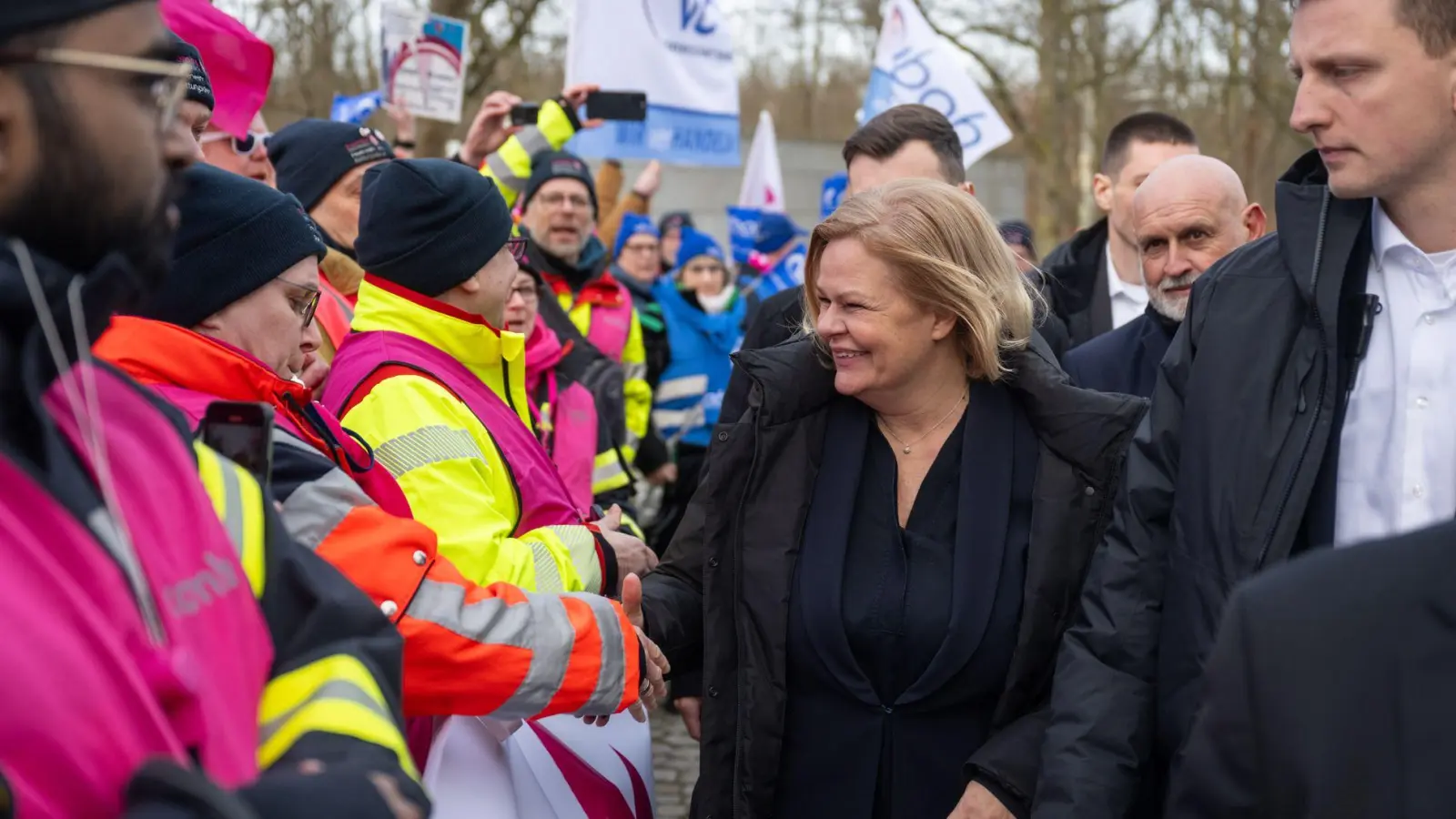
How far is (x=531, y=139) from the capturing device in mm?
5641

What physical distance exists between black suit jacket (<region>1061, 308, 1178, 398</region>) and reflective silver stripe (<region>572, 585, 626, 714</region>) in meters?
2.02

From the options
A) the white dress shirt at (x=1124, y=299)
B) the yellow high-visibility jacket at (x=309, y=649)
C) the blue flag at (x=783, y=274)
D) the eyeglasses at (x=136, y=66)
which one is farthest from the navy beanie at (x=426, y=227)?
the blue flag at (x=783, y=274)

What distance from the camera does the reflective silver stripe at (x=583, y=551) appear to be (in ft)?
10.0

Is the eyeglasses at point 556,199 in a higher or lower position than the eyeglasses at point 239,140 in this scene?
higher

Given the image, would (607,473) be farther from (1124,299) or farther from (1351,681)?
(1351,681)

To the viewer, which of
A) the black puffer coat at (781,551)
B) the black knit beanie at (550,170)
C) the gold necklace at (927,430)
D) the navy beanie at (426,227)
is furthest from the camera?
the black knit beanie at (550,170)

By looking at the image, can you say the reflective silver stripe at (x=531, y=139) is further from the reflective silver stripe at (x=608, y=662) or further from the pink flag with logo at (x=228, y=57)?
the reflective silver stripe at (x=608, y=662)

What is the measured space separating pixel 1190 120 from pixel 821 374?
26698 millimetres

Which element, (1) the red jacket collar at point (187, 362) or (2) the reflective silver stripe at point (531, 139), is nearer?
(1) the red jacket collar at point (187, 362)

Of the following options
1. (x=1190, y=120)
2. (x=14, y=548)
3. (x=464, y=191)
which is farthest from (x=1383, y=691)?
(x=1190, y=120)

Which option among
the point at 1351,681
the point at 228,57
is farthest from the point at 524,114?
the point at 1351,681

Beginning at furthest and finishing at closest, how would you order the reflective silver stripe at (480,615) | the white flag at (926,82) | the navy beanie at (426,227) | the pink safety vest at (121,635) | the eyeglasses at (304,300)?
1. the white flag at (926,82)
2. the navy beanie at (426,227)
3. the eyeglasses at (304,300)
4. the reflective silver stripe at (480,615)
5. the pink safety vest at (121,635)

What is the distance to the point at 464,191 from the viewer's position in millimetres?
3488

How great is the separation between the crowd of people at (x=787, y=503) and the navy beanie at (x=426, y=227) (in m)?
0.01
